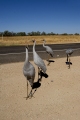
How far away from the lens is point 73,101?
25.6 feet

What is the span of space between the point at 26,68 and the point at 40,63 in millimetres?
2025

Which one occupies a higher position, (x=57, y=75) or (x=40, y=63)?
(x=40, y=63)

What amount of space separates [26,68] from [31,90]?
1144 mm

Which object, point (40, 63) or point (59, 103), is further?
point (40, 63)

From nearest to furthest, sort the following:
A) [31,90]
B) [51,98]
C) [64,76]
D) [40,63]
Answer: [51,98] → [31,90] → [40,63] → [64,76]

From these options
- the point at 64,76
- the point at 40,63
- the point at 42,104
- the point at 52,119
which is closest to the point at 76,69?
the point at 64,76

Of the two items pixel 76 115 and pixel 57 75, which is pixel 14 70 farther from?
pixel 76 115

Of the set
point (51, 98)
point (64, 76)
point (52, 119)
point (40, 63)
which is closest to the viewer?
point (52, 119)

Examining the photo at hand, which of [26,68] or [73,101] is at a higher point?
[26,68]

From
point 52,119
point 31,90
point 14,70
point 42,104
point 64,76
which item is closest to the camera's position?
point 52,119

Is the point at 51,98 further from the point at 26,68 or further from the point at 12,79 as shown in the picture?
the point at 12,79

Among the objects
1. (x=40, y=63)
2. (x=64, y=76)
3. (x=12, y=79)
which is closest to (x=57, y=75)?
(x=64, y=76)

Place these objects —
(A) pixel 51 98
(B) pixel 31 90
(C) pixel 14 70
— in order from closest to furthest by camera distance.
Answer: (A) pixel 51 98, (B) pixel 31 90, (C) pixel 14 70

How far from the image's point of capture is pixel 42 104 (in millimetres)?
7520
